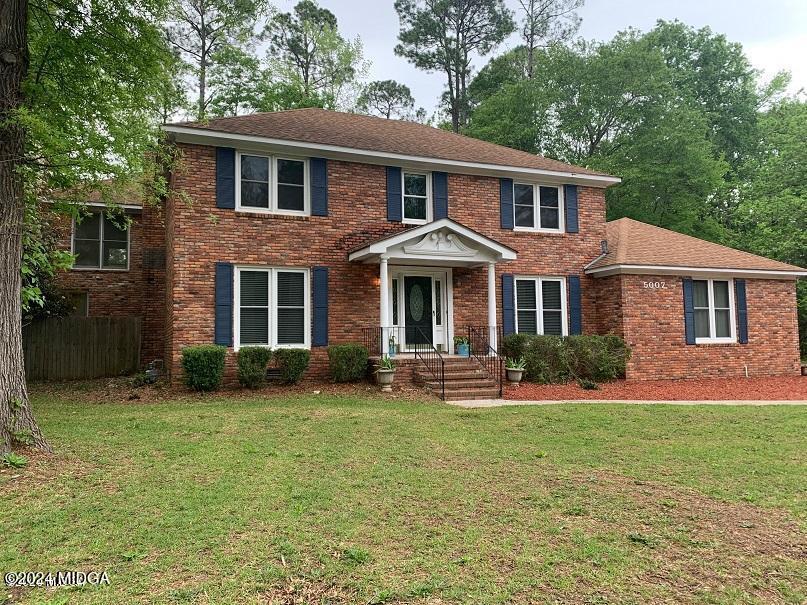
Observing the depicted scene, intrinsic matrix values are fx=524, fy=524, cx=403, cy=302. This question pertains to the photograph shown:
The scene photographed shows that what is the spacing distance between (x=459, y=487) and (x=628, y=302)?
10236 mm

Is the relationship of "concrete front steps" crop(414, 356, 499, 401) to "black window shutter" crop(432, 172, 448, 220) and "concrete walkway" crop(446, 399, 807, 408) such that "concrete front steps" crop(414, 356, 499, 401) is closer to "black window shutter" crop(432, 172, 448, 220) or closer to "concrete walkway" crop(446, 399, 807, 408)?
"concrete walkway" crop(446, 399, 807, 408)

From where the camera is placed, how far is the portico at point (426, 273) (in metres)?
11.8

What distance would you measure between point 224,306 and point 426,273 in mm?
4927

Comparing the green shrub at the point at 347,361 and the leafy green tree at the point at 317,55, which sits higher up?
the leafy green tree at the point at 317,55

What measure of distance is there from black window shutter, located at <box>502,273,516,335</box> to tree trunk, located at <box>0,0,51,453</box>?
10.3 meters

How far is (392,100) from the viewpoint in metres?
32.2

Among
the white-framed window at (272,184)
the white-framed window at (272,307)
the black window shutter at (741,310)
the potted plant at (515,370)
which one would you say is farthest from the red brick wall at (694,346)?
the white-framed window at (272,184)

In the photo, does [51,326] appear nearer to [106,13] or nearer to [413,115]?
[106,13]

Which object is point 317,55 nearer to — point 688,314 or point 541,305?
point 541,305

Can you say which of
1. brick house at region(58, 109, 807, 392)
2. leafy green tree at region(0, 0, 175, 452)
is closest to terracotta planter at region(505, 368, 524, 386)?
brick house at region(58, 109, 807, 392)

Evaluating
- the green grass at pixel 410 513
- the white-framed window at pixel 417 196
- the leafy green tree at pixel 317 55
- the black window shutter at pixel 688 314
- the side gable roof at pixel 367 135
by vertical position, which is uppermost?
the leafy green tree at pixel 317 55

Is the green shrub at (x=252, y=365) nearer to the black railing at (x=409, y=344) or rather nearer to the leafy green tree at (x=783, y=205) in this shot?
the black railing at (x=409, y=344)

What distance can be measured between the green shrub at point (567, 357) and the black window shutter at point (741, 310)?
12.5 feet

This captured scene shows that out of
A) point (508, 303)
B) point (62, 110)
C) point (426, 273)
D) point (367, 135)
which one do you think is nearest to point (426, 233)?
point (426, 273)
